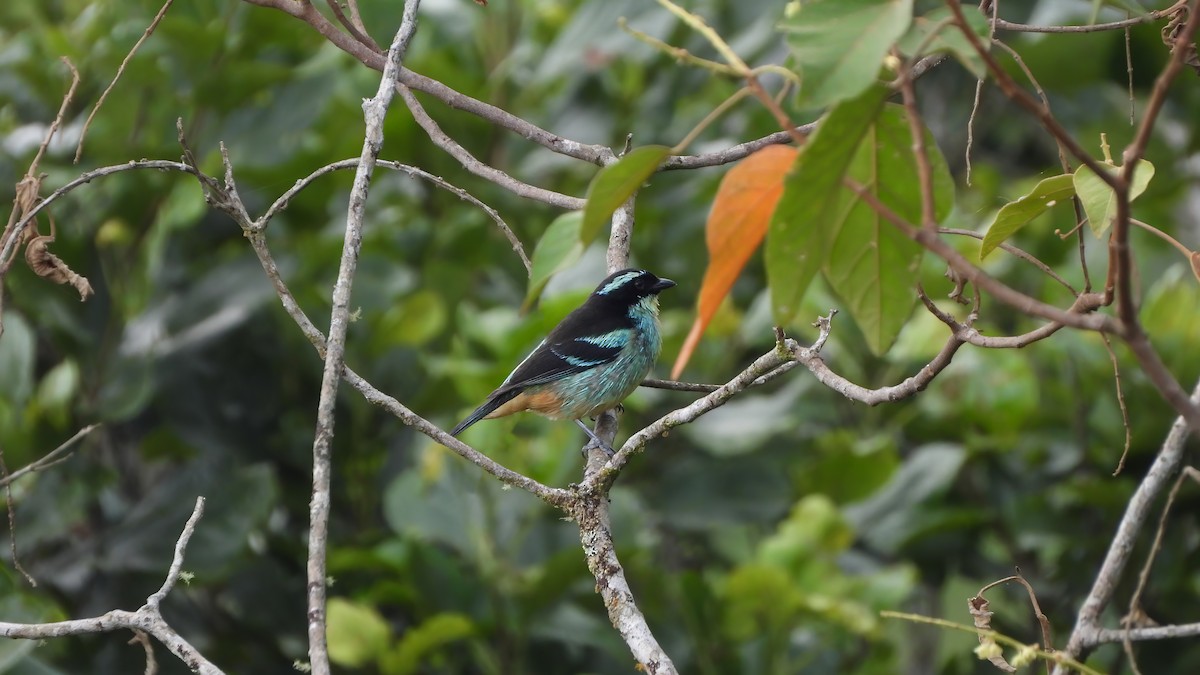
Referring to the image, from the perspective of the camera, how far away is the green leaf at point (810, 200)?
1.48m

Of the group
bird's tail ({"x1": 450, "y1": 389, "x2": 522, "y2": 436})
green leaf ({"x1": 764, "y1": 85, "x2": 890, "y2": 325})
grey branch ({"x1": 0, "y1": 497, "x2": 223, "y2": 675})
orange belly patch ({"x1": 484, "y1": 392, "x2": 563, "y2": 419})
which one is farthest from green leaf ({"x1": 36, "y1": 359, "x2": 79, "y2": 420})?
green leaf ({"x1": 764, "y1": 85, "x2": 890, "y2": 325})

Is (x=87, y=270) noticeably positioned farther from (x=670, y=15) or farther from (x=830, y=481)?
(x=830, y=481)

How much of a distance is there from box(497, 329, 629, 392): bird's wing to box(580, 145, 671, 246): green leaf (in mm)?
3051

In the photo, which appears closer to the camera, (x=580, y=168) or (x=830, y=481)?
(x=830, y=481)

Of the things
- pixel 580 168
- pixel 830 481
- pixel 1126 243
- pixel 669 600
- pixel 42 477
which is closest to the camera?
pixel 1126 243

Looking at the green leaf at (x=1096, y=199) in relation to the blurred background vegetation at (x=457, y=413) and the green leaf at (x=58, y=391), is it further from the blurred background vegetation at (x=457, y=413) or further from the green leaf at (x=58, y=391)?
the green leaf at (x=58, y=391)

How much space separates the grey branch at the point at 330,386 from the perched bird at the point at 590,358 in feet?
8.11

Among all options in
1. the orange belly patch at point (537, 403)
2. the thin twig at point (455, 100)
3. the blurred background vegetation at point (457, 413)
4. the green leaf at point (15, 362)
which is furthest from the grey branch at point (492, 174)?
the green leaf at point (15, 362)

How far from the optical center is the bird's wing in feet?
15.3

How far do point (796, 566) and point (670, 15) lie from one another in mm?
2212

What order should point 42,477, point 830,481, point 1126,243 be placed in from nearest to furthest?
point 1126,243 < point 42,477 < point 830,481

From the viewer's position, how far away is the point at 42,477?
441 centimetres

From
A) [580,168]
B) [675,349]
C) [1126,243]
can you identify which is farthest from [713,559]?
[1126,243]

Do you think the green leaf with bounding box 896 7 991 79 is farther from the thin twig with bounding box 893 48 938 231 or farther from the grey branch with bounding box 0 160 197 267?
the grey branch with bounding box 0 160 197 267
